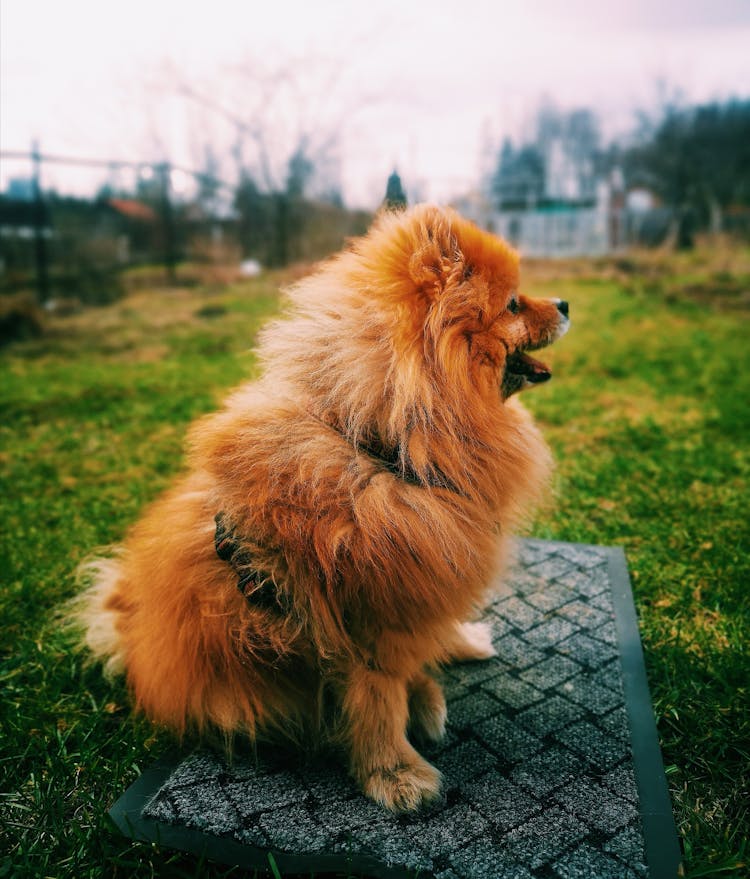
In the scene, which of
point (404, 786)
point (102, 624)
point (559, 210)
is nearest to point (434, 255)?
point (404, 786)

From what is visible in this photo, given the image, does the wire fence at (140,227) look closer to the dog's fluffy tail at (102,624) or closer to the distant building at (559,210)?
the distant building at (559,210)

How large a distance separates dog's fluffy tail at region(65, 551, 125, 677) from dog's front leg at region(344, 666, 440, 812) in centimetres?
110

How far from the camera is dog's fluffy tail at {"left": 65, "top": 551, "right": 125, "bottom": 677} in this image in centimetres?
266

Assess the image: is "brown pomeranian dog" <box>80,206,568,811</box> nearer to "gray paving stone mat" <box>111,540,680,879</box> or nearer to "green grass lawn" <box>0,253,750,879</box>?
"gray paving stone mat" <box>111,540,680,879</box>

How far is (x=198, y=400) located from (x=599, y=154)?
27724mm

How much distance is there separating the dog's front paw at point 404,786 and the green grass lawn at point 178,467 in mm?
533

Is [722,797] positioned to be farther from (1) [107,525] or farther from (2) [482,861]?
(1) [107,525]

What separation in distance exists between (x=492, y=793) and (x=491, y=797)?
0.02m

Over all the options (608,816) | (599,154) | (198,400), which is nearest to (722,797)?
(608,816)

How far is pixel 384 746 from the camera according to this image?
6.84 feet

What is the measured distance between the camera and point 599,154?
93.8ft

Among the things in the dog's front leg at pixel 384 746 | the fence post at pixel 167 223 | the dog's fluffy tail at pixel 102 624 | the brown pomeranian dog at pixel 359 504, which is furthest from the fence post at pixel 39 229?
the dog's front leg at pixel 384 746

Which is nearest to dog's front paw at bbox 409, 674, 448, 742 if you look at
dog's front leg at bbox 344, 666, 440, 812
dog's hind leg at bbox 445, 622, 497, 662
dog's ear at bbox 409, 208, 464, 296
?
dog's front leg at bbox 344, 666, 440, 812

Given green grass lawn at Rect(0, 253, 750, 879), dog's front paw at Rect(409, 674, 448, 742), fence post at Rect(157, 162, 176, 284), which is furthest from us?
fence post at Rect(157, 162, 176, 284)
